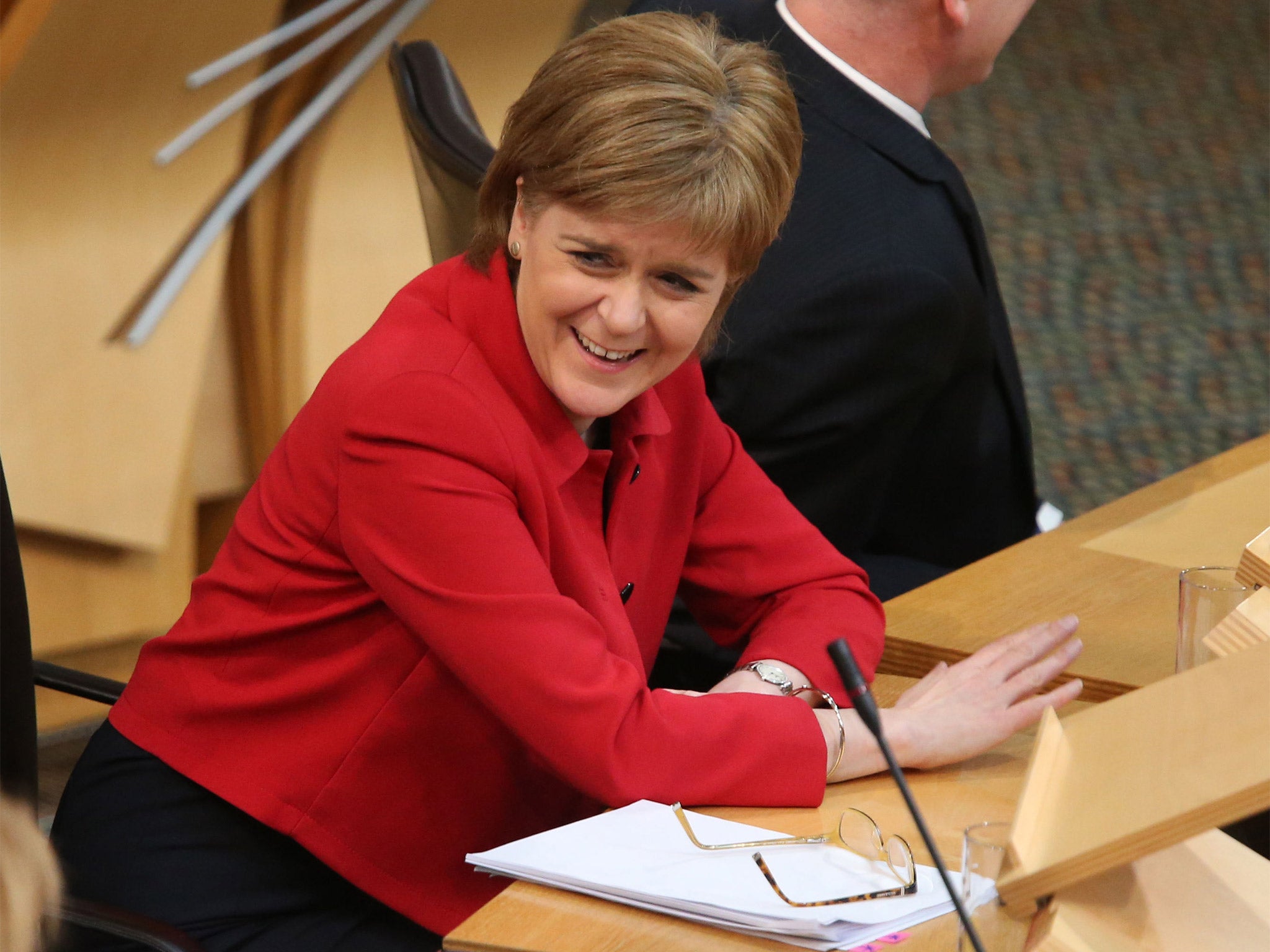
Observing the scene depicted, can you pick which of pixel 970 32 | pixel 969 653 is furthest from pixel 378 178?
pixel 969 653

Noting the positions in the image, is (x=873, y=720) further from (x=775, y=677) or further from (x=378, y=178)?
(x=378, y=178)

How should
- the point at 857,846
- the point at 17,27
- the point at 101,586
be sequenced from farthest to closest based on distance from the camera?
the point at 101,586 < the point at 17,27 < the point at 857,846

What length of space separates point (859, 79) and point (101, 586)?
1.74 metres

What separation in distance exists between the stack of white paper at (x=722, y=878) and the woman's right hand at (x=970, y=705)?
0.17 m

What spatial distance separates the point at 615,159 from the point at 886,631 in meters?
0.66

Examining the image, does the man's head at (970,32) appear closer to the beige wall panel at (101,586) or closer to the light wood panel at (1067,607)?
the light wood panel at (1067,607)

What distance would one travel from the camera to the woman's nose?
4.50 ft

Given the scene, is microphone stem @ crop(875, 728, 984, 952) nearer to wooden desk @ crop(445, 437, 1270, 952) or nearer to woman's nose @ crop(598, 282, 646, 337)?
wooden desk @ crop(445, 437, 1270, 952)

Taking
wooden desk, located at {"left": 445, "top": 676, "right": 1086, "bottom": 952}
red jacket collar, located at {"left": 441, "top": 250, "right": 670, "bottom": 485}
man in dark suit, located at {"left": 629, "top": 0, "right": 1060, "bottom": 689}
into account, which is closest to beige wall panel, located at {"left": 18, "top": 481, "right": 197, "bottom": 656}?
man in dark suit, located at {"left": 629, "top": 0, "right": 1060, "bottom": 689}

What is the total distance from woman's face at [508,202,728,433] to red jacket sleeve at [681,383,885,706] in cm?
27

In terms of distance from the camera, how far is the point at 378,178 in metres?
3.25

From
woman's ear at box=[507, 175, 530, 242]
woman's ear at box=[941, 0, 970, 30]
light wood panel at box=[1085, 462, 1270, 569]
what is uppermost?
woman's ear at box=[507, 175, 530, 242]

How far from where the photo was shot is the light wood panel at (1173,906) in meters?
0.77

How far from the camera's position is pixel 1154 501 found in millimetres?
2061
